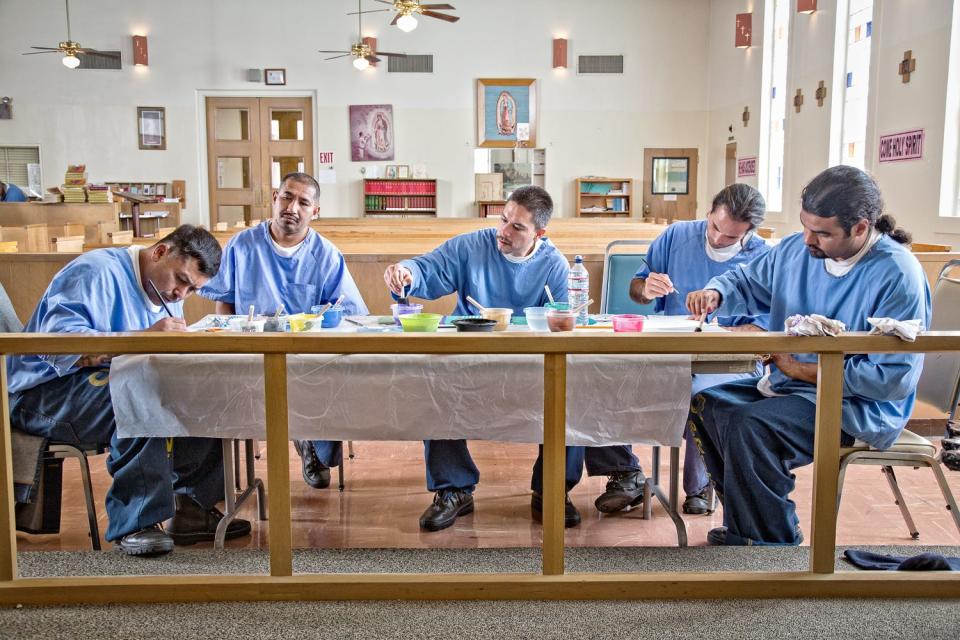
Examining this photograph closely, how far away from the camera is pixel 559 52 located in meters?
12.9

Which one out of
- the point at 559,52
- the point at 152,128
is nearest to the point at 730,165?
the point at 559,52

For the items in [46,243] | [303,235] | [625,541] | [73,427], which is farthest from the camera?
[46,243]

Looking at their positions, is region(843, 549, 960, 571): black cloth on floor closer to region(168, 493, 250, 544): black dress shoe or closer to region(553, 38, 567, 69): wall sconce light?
region(168, 493, 250, 544): black dress shoe

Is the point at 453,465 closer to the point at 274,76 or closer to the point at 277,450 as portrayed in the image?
the point at 277,450

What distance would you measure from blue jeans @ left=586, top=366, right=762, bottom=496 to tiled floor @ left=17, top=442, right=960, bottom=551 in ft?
0.49

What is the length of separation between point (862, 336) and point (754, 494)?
26.3 inches

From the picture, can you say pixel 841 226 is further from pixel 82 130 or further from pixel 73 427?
pixel 82 130

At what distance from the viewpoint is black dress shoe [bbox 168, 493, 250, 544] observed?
273 centimetres

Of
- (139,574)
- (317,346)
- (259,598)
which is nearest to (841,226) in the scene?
(317,346)

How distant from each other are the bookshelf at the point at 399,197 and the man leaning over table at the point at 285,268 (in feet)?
31.1

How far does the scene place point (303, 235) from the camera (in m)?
3.54

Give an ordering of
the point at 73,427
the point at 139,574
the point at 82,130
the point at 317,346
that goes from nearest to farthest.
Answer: the point at 317,346
the point at 139,574
the point at 73,427
the point at 82,130

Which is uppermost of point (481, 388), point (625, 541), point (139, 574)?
point (481, 388)

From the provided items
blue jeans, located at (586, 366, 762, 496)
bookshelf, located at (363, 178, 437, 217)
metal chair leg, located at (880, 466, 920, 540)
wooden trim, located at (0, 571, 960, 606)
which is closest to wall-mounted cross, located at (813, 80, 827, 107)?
bookshelf, located at (363, 178, 437, 217)
